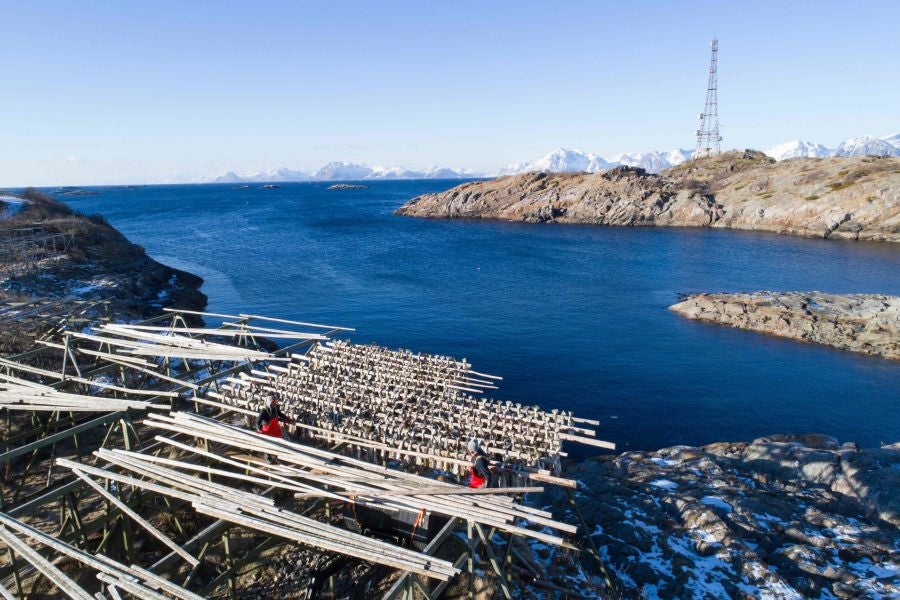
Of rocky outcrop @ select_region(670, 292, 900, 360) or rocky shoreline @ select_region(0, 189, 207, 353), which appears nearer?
rocky shoreline @ select_region(0, 189, 207, 353)

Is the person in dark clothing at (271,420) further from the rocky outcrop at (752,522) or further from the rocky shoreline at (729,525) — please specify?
the rocky outcrop at (752,522)

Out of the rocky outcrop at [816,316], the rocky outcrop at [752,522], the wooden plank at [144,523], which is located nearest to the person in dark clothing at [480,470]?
the wooden plank at [144,523]

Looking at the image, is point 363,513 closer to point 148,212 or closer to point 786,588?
point 786,588

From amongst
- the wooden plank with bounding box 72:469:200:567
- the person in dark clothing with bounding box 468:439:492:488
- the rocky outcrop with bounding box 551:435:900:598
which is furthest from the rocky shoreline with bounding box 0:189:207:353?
the rocky outcrop with bounding box 551:435:900:598

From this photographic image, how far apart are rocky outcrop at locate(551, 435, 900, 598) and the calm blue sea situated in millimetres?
7383

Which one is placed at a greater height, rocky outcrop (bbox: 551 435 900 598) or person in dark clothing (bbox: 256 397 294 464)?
person in dark clothing (bbox: 256 397 294 464)

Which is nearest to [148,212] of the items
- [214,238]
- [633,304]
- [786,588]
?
[214,238]

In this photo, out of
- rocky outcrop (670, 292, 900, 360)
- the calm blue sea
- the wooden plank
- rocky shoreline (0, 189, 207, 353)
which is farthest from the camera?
rocky outcrop (670, 292, 900, 360)

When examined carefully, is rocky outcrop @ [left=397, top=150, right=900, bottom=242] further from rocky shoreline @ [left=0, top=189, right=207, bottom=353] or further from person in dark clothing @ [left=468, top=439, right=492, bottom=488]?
person in dark clothing @ [left=468, top=439, right=492, bottom=488]

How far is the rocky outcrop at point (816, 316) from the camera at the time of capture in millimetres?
42719

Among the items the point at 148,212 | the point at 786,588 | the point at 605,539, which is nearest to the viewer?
the point at 786,588

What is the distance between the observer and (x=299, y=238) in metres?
110

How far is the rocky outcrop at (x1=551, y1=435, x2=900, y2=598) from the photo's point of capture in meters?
14.1

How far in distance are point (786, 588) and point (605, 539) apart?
196 inches
